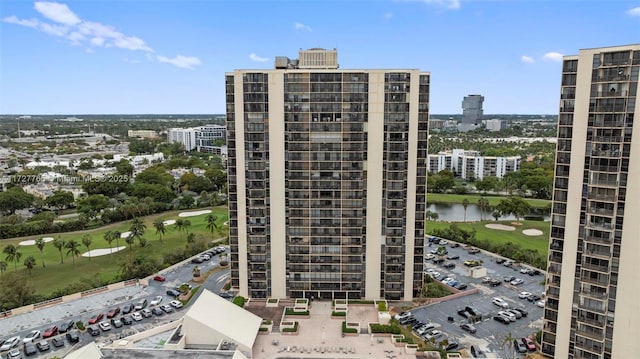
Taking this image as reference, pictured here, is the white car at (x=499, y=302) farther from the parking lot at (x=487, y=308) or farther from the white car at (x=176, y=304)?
the white car at (x=176, y=304)

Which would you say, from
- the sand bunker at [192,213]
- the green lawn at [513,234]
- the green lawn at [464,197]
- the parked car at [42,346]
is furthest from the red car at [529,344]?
the sand bunker at [192,213]

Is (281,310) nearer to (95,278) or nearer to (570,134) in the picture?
(95,278)

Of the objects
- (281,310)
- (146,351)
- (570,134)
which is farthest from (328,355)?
(570,134)

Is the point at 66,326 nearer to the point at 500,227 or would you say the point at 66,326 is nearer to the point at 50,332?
Answer: the point at 50,332

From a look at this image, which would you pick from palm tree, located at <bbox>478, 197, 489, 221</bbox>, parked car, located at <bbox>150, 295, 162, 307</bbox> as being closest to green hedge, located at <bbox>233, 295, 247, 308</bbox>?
parked car, located at <bbox>150, 295, 162, 307</bbox>

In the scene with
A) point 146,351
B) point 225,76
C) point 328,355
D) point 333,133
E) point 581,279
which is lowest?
point 328,355

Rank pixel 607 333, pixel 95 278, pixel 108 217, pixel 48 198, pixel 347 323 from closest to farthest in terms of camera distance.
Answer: pixel 607 333
pixel 347 323
pixel 95 278
pixel 108 217
pixel 48 198

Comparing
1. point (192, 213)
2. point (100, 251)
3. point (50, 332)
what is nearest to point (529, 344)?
point (50, 332)

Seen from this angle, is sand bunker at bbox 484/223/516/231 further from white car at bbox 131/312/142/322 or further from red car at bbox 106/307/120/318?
red car at bbox 106/307/120/318
